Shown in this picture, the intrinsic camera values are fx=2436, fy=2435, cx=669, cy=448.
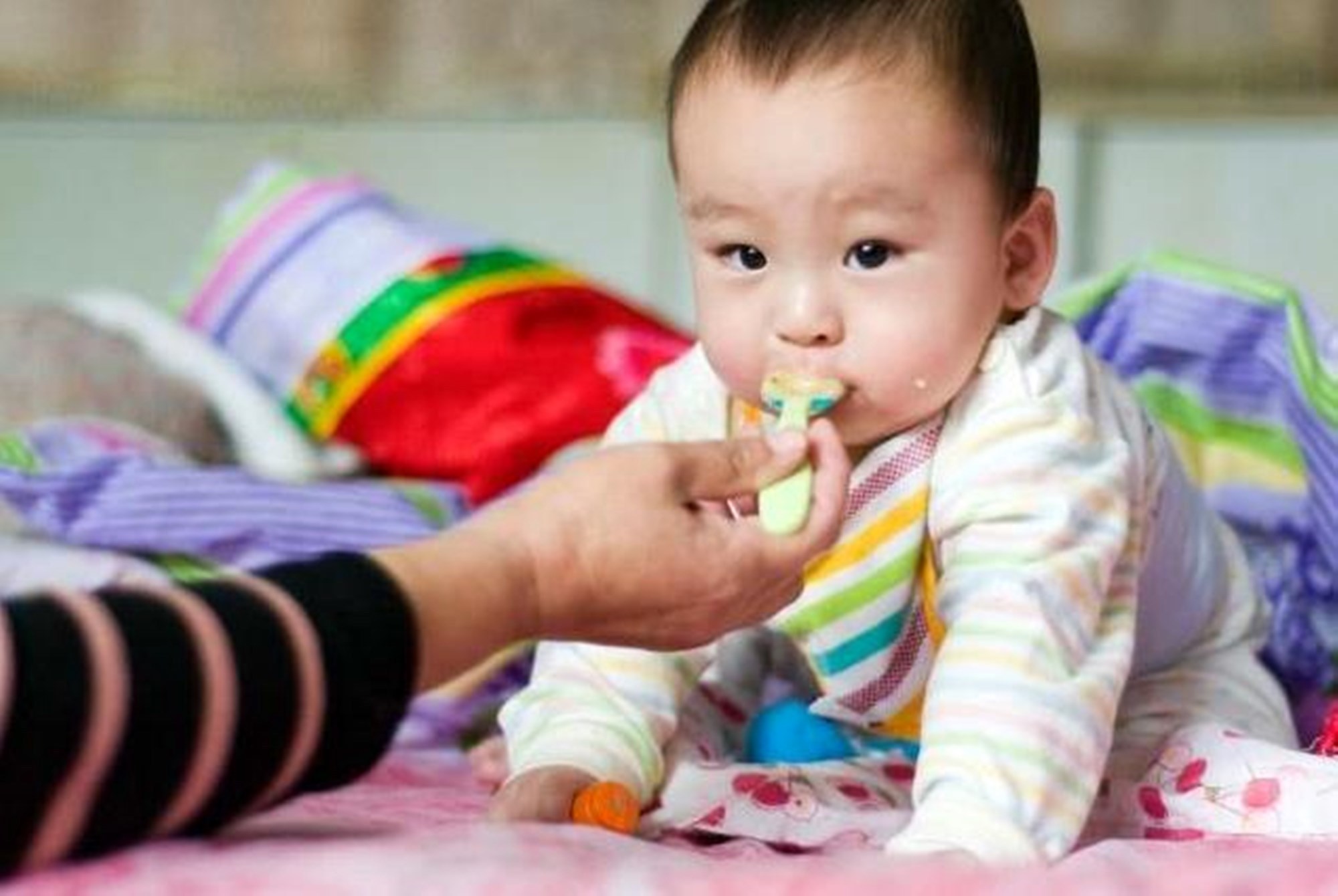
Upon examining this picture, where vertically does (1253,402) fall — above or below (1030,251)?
below

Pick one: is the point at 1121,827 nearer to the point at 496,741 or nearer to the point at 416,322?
the point at 496,741

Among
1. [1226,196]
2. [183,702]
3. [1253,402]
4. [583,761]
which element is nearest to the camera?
[183,702]

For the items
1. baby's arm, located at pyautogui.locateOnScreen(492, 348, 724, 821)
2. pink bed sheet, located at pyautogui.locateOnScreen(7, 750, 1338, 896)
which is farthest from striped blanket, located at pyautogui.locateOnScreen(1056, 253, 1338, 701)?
pink bed sheet, located at pyautogui.locateOnScreen(7, 750, 1338, 896)

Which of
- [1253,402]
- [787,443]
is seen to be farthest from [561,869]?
[1253,402]

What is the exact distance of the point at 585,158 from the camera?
2.50m

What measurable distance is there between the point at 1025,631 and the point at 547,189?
4.97 feet

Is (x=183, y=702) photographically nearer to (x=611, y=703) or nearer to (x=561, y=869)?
(x=561, y=869)

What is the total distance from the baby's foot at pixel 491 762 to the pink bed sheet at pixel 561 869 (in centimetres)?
34

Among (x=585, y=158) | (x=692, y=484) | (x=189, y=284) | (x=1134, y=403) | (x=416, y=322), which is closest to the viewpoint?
(x=692, y=484)

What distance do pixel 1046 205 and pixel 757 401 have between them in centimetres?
17

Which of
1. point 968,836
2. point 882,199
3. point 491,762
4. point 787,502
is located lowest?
point 491,762

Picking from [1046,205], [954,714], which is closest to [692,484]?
[954,714]

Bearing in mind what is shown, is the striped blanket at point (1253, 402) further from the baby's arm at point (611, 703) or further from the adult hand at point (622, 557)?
the adult hand at point (622, 557)

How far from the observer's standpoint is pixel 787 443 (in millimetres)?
1046
